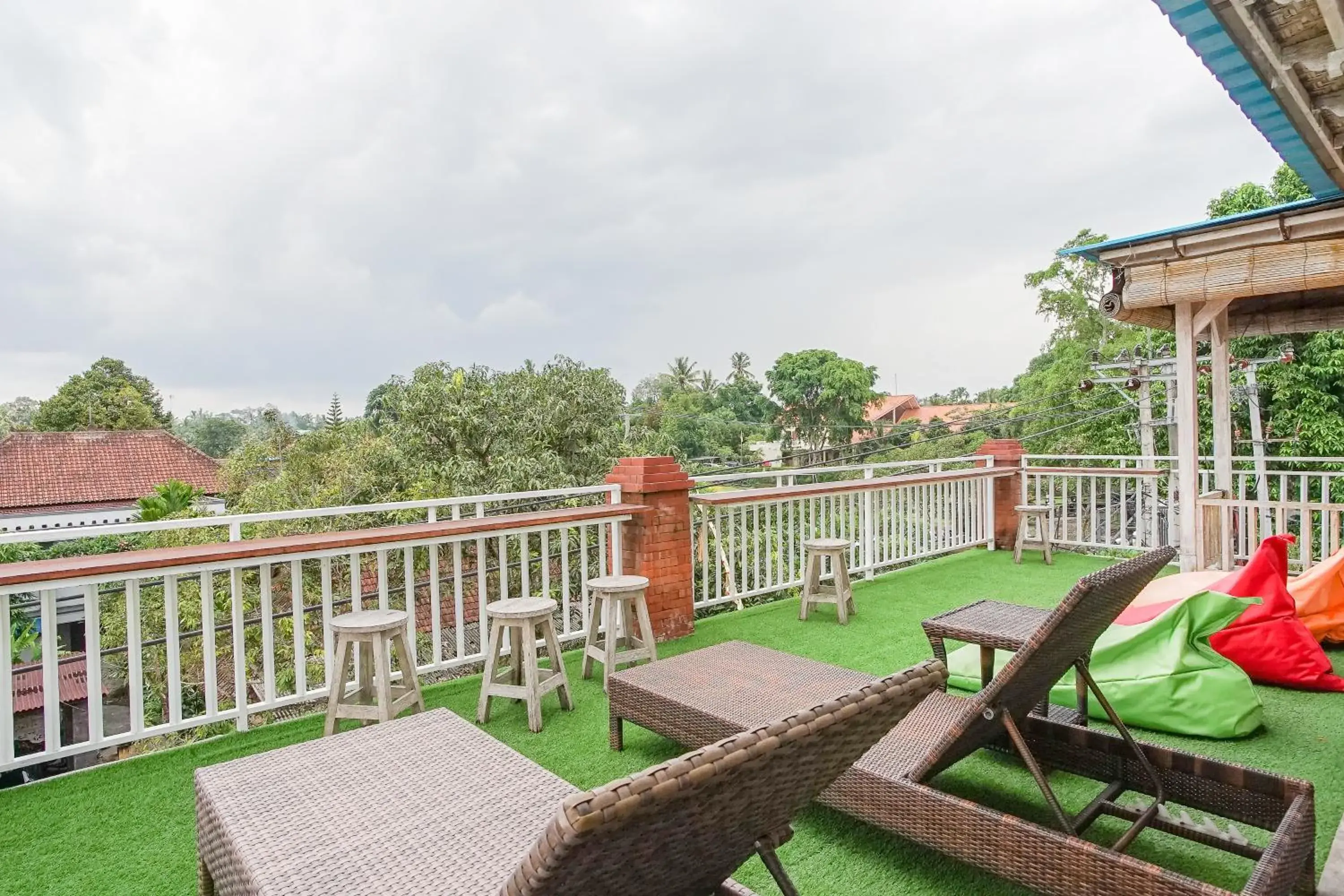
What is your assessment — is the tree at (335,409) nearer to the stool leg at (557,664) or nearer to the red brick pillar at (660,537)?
the red brick pillar at (660,537)

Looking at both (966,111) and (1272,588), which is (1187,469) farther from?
(966,111)

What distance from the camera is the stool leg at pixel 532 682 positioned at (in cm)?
318

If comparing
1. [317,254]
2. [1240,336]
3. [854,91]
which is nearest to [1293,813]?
[1240,336]

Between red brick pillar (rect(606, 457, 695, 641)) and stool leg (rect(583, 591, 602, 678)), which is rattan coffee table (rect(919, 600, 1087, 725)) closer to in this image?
stool leg (rect(583, 591, 602, 678))

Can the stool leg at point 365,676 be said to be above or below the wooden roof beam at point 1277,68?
below

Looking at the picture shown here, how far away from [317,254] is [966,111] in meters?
24.9

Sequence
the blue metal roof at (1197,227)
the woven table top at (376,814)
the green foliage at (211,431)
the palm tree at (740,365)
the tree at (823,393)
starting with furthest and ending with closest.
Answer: the palm tree at (740,365) → the green foliage at (211,431) → the tree at (823,393) → the blue metal roof at (1197,227) → the woven table top at (376,814)

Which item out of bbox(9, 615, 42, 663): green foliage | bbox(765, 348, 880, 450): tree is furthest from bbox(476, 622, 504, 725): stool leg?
bbox(765, 348, 880, 450): tree

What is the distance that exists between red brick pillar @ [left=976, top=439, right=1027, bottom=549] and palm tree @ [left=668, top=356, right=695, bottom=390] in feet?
187

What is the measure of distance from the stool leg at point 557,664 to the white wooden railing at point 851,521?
1.82 meters

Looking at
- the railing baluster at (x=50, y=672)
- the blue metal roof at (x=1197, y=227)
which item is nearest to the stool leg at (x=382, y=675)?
the railing baluster at (x=50, y=672)

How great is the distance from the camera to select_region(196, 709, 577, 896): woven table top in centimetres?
134

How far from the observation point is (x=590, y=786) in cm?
268

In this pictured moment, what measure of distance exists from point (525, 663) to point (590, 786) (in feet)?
2.49
